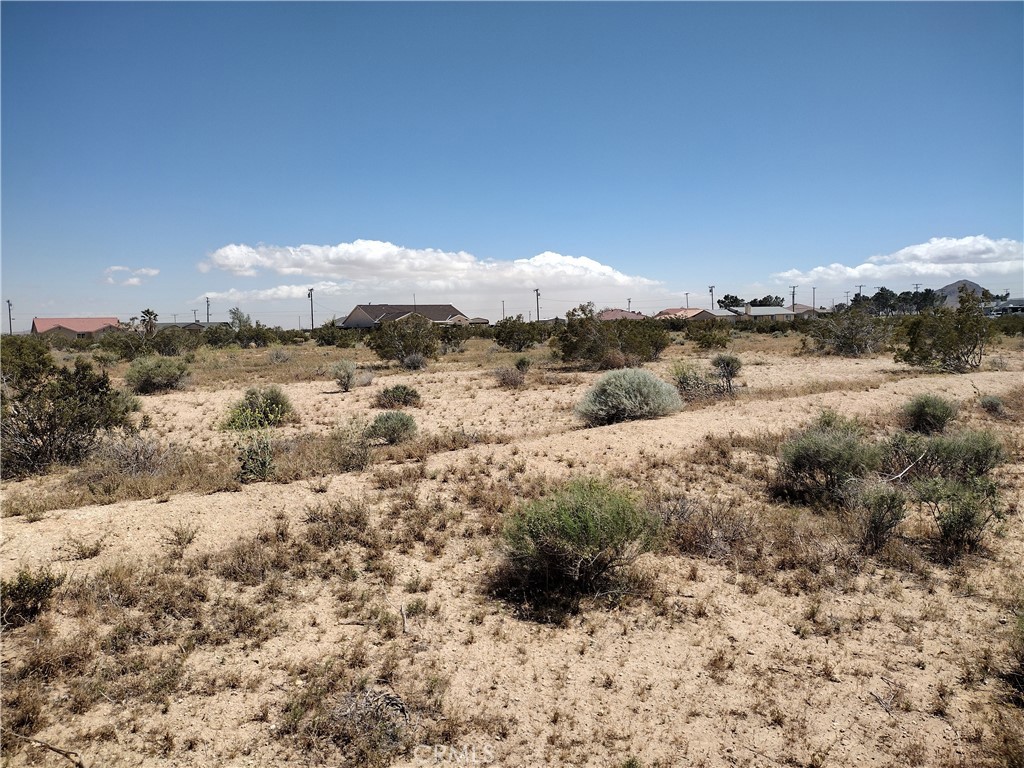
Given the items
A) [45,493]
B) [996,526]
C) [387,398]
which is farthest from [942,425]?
[45,493]

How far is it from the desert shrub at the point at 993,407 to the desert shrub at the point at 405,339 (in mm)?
20181

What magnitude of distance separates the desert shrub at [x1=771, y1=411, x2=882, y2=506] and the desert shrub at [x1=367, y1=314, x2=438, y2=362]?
67.8 ft

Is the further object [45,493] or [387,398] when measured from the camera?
[387,398]

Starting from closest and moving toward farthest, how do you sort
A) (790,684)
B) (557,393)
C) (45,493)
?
(790,684), (45,493), (557,393)

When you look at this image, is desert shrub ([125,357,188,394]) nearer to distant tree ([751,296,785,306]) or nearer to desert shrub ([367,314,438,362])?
desert shrub ([367,314,438,362])

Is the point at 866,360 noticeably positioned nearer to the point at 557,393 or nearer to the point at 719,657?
the point at 557,393

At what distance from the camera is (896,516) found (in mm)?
6102

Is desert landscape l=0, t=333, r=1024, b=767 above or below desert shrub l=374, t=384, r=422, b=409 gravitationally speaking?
below

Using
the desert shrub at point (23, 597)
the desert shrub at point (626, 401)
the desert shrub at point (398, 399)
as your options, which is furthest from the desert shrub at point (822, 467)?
the desert shrub at point (398, 399)

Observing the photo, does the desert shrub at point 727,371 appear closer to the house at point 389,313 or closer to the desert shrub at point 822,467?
the desert shrub at point 822,467

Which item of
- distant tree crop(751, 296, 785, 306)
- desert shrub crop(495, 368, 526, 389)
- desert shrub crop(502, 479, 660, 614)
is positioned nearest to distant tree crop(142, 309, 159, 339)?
desert shrub crop(495, 368, 526, 389)

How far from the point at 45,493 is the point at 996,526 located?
37.8 feet

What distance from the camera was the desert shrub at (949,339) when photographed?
65.4 feet

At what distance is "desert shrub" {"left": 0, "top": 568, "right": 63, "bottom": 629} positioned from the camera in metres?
4.61
